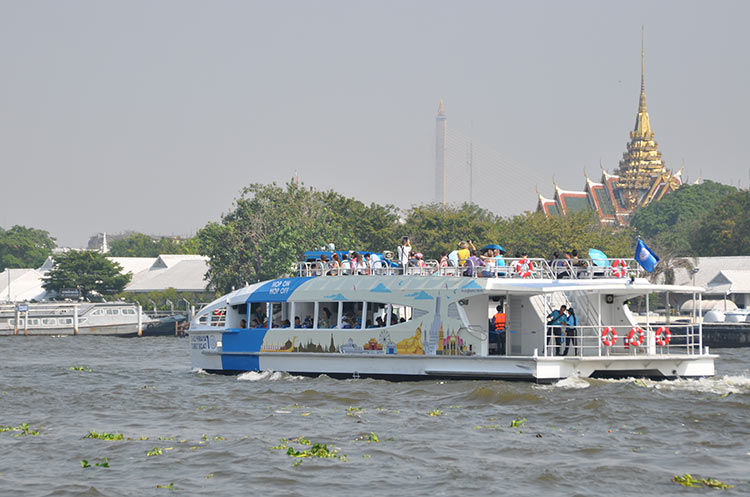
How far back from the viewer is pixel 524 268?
77.0ft

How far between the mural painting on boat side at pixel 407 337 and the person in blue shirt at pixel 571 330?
2.01 m

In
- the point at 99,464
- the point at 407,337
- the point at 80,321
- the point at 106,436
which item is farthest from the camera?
the point at 80,321

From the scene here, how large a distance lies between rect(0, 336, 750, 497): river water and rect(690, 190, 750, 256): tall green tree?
57687 mm

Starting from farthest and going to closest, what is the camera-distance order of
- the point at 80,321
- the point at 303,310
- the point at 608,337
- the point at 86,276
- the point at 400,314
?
the point at 86,276, the point at 80,321, the point at 303,310, the point at 400,314, the point at 608,337

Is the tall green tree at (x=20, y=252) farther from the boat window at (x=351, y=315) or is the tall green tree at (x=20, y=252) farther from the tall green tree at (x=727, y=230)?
the boat window at (x=351, y=315)

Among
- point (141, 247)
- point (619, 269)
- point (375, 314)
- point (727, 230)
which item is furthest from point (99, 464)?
point (141, 247)

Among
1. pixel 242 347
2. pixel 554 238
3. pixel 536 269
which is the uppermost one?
pixel 554 238

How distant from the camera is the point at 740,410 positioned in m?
18.9

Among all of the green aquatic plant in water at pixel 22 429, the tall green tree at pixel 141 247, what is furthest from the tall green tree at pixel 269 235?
the tall green tree at pixel 141 247

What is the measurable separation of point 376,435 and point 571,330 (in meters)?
7.04

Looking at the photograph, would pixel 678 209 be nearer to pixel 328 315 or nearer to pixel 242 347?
pixel 242 347

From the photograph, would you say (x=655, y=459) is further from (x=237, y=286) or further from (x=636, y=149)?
(x=636, y=149)

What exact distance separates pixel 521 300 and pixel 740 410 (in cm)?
604

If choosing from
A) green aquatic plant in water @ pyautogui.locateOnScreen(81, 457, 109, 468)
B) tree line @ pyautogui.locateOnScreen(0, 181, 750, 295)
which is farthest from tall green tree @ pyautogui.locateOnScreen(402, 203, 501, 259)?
green aquatic plant in water @ pyautogui.locateOnScreen(81, 457, 109, 468)
